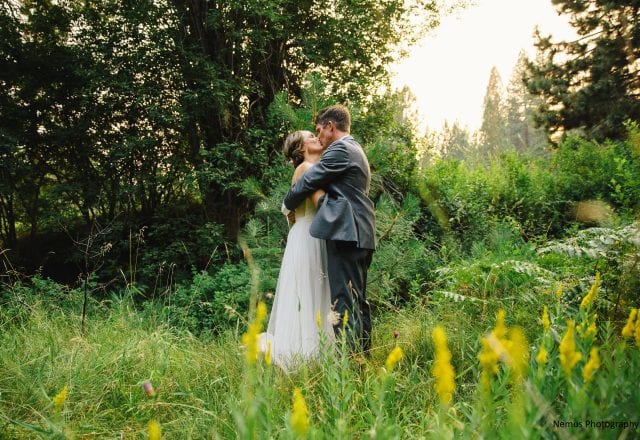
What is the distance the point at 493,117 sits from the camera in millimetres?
43906

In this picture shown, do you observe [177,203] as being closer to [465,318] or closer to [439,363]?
[465,318]

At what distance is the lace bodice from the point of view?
126 inches

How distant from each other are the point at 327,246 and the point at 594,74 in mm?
12815

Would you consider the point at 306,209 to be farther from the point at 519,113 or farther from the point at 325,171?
the point at 519,113

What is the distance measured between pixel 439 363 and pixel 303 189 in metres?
2.36

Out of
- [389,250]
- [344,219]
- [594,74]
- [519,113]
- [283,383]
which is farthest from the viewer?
[519,113]

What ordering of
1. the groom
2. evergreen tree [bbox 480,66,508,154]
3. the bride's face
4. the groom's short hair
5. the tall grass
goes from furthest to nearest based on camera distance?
1. evergreen tree [bbox 480,66,508,154]
2. the bride's face
3. the groom's short hair
4. the groom
5. the tall grass

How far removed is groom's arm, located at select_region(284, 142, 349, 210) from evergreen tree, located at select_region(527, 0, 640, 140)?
11.4 m

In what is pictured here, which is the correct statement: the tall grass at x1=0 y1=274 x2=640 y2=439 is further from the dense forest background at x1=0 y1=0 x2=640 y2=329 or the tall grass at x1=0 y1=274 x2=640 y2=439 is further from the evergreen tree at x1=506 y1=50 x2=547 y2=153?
the evergreen tree at x1=506 y1=50 x2=547 y2=153

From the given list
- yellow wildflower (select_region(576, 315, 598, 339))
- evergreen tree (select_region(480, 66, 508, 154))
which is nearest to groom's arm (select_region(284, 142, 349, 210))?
yellow wildflower (select_region(576, 315, 598, 339))

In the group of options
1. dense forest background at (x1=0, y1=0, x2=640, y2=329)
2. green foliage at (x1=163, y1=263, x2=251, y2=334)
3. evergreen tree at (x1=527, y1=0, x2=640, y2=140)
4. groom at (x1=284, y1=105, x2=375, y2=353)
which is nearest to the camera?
groom at (x1=284, y1=105, x2=375, y2=353)

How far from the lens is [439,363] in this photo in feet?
2.22

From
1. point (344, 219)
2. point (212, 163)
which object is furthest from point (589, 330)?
point (212, 163)

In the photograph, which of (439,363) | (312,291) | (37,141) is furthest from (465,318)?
(37,141)
